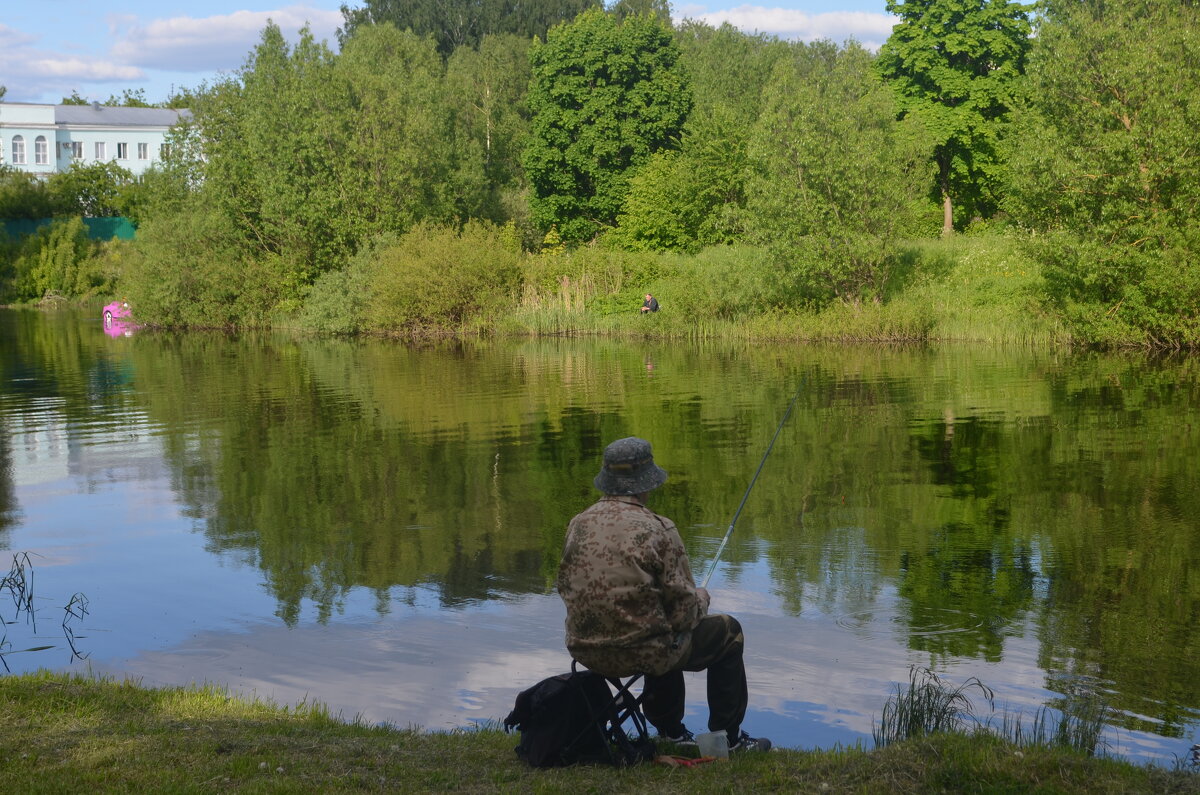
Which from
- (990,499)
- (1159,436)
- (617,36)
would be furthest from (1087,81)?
(617,36)

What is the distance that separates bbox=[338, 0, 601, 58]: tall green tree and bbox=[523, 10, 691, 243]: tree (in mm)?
30210

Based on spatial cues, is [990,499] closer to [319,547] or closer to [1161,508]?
[1161,508]

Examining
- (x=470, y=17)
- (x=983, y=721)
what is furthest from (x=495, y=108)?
(x=983, y=721)

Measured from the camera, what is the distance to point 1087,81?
28000 mm

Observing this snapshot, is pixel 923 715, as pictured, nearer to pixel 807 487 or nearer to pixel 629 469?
pixel 629 469

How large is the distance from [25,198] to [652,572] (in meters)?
84.9

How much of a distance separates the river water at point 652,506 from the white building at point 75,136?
8481 cm

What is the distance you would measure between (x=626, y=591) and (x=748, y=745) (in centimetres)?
116

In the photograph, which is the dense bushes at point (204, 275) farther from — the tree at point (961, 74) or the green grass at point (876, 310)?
the tree at point (961, 74)

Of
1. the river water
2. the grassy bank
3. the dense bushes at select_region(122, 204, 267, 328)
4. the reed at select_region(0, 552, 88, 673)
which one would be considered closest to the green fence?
the dense bushes at select_region(122, 204, 267, 328)

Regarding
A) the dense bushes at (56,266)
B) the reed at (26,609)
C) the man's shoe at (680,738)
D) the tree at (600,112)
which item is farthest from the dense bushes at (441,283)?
the man's shoe at (680,738)

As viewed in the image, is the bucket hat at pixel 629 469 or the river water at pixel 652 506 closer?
the bucket hat at pixel 629 469

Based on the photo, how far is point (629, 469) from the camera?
5.93m

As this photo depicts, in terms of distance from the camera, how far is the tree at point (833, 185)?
1362 inches
